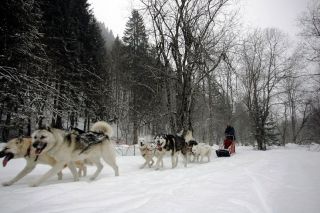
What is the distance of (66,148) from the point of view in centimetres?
569

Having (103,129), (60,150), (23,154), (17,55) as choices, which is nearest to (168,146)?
(103,129)

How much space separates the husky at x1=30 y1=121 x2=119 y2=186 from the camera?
5.28 m

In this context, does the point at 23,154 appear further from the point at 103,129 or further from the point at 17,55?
the point at 17,55

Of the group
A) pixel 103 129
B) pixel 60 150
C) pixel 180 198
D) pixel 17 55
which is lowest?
pixel 180 198

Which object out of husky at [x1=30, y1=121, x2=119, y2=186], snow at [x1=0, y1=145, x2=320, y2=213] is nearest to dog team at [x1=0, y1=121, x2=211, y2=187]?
husky at [x1=30, y1=121, x2=119, y2=186]

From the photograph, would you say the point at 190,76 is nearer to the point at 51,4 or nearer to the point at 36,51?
the point at 36,51

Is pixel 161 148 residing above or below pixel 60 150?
below

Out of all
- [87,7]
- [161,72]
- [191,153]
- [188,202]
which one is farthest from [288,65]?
[188,202]

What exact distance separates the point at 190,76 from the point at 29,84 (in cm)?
825

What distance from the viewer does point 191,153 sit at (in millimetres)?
11914

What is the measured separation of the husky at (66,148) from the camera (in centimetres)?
528

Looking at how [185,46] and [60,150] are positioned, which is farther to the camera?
[185,46]

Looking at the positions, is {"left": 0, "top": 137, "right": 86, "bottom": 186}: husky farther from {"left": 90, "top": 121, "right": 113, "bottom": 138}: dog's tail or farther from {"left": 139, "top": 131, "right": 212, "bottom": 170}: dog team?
{"left": 139, "top": 131, "right": 212, "bottom": 170}: dog team

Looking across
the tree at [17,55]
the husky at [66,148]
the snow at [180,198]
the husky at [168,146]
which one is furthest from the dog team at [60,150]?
the tree at [17,55]
